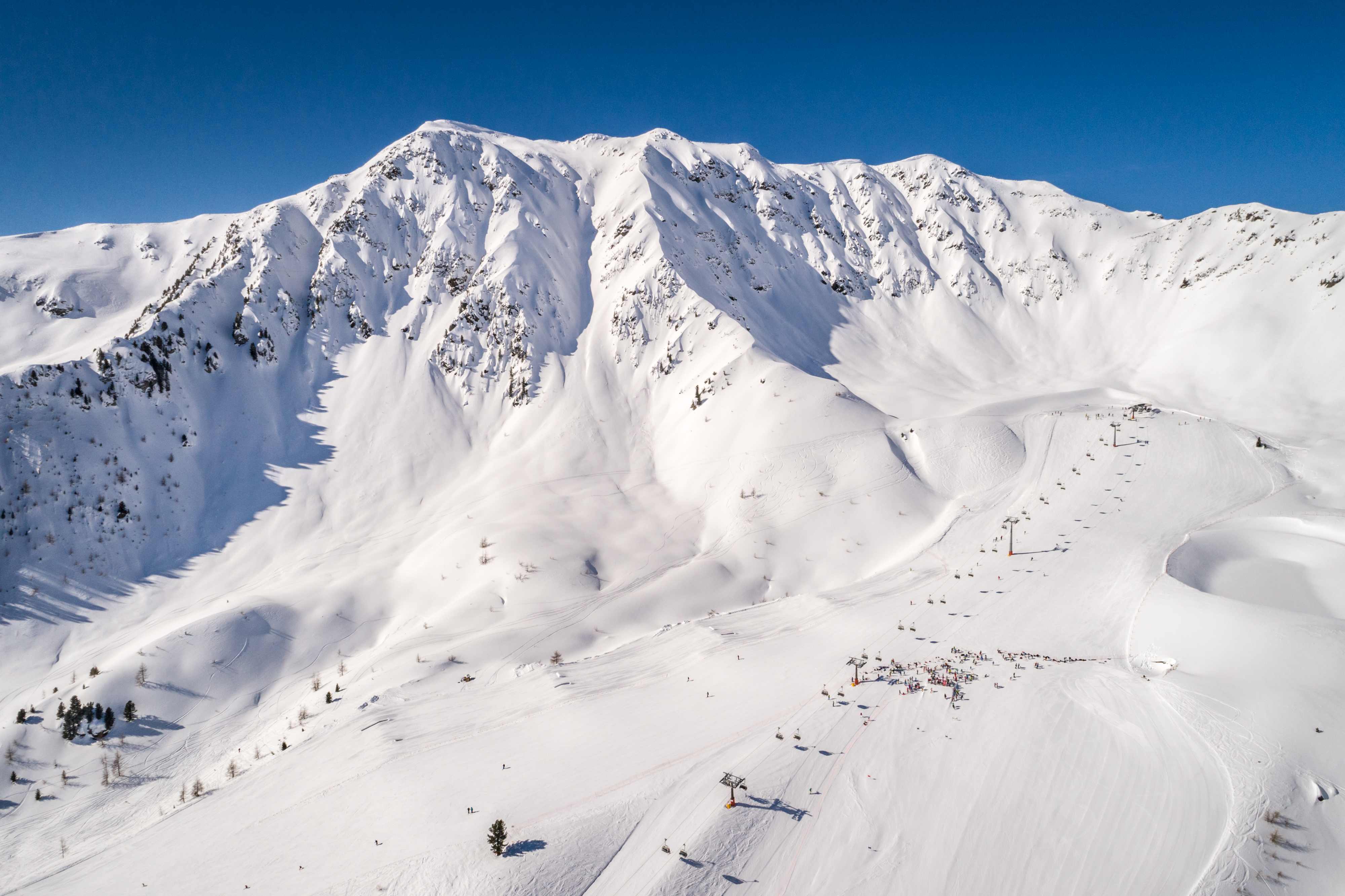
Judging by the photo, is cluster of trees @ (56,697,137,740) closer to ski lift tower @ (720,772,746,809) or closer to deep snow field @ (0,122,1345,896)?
deep snow field @ (0,122,1345,896)

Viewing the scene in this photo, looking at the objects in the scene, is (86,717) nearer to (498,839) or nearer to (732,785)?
(498,839)

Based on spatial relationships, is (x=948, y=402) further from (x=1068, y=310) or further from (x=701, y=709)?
(x=701, y=709)

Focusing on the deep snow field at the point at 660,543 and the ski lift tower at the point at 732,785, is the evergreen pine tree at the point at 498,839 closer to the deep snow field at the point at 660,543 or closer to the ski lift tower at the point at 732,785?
the deep snow field at the point at 660,543

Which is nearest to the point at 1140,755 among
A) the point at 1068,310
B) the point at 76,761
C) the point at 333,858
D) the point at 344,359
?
the point at 333,858

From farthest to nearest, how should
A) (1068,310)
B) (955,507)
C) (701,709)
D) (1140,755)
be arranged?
(1068,310)
(955,507)
(701,709)
(1140,755)

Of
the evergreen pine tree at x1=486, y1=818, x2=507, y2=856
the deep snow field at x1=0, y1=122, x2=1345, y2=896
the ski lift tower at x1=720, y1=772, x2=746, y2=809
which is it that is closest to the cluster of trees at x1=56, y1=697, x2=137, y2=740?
the deep snow field at x1=0, y1=122, x2=1345, y2=896
